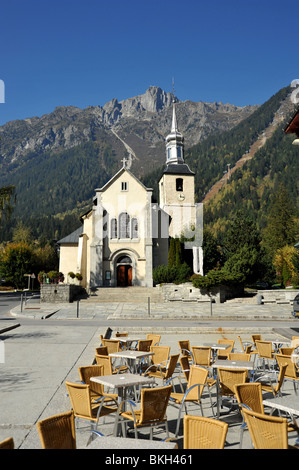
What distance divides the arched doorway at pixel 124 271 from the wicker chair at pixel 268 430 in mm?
35783

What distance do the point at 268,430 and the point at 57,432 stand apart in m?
2.23

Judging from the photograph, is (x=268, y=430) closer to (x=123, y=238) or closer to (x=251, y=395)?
(x=251, y=395)

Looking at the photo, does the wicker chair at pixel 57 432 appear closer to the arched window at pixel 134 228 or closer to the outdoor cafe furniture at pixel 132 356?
the outdoor cafe furniture at pixel 132 356

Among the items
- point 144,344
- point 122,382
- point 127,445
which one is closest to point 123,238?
point 144,344

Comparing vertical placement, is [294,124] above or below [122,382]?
above

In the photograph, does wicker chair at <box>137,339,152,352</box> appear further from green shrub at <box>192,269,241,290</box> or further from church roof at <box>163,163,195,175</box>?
church roof at <box>163,163,195,175</box>

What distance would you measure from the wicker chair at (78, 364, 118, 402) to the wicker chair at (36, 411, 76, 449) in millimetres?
2261

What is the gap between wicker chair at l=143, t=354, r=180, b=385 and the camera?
7574 millimetres

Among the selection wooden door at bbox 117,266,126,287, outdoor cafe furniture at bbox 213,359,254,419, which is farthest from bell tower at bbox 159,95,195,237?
Result: outdoor cafe furniture at bbox 213,359,254,419

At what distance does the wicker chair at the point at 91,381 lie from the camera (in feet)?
20.7

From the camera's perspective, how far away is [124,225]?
131 feet

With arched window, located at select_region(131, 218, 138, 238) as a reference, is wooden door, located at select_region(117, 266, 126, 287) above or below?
below
